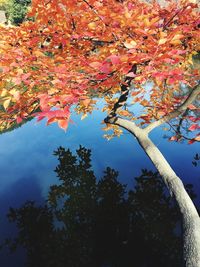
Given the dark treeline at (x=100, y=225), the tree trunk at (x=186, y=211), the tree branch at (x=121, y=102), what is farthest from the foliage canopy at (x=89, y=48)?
the dark treeline at (x=100, y=225)

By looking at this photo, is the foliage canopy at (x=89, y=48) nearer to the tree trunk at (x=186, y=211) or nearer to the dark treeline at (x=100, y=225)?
the tree trunk at (x=186, y=211)

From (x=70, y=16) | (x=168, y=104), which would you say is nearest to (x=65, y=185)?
(x=168, y=104)

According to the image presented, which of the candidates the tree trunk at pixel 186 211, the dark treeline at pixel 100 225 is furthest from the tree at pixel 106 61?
the dark treeline at pixel 100 225

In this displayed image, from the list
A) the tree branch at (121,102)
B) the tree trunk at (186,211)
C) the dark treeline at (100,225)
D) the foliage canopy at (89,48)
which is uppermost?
the foliage canopy at (89,48)

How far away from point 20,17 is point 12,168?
141 ft

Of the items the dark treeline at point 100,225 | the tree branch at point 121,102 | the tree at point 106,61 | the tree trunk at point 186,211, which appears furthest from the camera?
the dark treeline at point 100,225

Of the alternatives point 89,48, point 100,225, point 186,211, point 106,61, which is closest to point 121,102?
point 89,48

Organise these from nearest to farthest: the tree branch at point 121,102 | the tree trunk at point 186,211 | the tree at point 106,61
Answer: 1. the tree at point 106,61
2. the tree trunk at point 186,211
3. the tree branch at point 121,102

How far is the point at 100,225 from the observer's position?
7324 mm

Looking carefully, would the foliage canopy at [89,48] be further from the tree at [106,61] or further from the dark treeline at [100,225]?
the dark treeline at [100,225]

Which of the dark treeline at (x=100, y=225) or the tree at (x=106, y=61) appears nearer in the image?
the tree at (x=106, y=61)

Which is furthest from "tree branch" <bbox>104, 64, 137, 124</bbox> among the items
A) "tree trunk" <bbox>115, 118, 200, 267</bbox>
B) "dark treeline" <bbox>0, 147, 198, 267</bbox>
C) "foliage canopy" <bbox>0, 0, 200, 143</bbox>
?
"dark treeline" <bbox>0, 147, 198, 267</bbox>

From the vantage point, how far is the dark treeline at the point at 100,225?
6406mm

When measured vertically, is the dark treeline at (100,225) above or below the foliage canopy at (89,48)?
below
